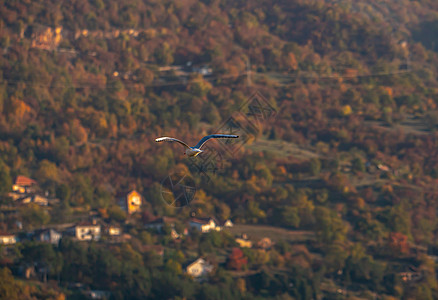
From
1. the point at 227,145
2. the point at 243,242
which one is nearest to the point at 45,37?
the point at 243,242

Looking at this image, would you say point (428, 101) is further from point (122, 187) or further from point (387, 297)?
point (387, 297)

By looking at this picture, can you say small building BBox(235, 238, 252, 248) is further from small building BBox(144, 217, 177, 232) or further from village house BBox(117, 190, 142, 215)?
village house BBox(117, 190, 142, 215)

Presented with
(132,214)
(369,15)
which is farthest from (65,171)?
(369,15)

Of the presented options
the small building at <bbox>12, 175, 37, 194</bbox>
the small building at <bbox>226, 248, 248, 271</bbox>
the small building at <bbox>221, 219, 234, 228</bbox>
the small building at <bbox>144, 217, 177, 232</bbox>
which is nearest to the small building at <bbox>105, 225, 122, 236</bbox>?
the small building at <bbox>144, 217, 177, 232</bbox>

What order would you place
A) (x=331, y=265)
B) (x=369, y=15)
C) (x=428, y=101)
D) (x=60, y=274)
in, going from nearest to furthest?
1. (x=60, y=274)
2. (x=331, y=265)
3. (x=428, y=101)
4. (x=369, y=15)

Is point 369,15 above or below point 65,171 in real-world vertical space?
above

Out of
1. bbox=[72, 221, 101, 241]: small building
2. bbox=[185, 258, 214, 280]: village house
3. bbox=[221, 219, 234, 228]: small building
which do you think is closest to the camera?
bbox=[185, 258, 214, 280]: village house
